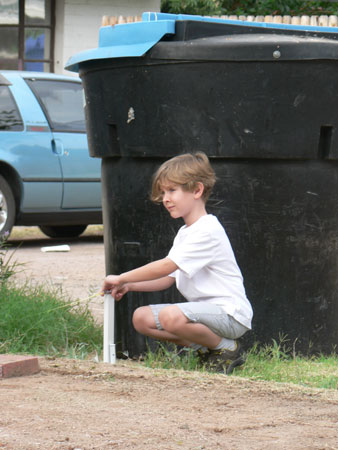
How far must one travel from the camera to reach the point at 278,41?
4.36 m

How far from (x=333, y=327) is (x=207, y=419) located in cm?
166

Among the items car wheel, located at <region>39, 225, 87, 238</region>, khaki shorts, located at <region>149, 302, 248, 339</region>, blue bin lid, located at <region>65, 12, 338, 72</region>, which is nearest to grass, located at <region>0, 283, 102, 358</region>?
khaki shorts, located at <region>149, 302, 248, 339</region>

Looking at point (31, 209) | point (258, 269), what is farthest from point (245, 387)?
point (31, 209)

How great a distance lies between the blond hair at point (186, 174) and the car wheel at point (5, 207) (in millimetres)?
5088

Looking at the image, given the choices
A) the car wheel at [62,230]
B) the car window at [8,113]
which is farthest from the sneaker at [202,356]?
the car wheel at [62,230]

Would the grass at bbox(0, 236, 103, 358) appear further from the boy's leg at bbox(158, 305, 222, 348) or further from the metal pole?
the boy's leg at bbox(158, 305, 222, 348)

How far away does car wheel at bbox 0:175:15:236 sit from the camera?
9156mm

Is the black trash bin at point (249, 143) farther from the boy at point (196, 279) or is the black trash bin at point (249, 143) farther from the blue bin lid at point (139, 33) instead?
the boy at point (196, 279)

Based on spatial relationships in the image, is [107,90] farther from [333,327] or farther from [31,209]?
[31,209]

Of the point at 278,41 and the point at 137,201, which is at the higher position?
the point at 278,41

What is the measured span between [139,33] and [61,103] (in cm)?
533

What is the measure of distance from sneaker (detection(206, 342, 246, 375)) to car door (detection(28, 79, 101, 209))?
5558mm

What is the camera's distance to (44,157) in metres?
9.42

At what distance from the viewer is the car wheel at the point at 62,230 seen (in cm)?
1082
